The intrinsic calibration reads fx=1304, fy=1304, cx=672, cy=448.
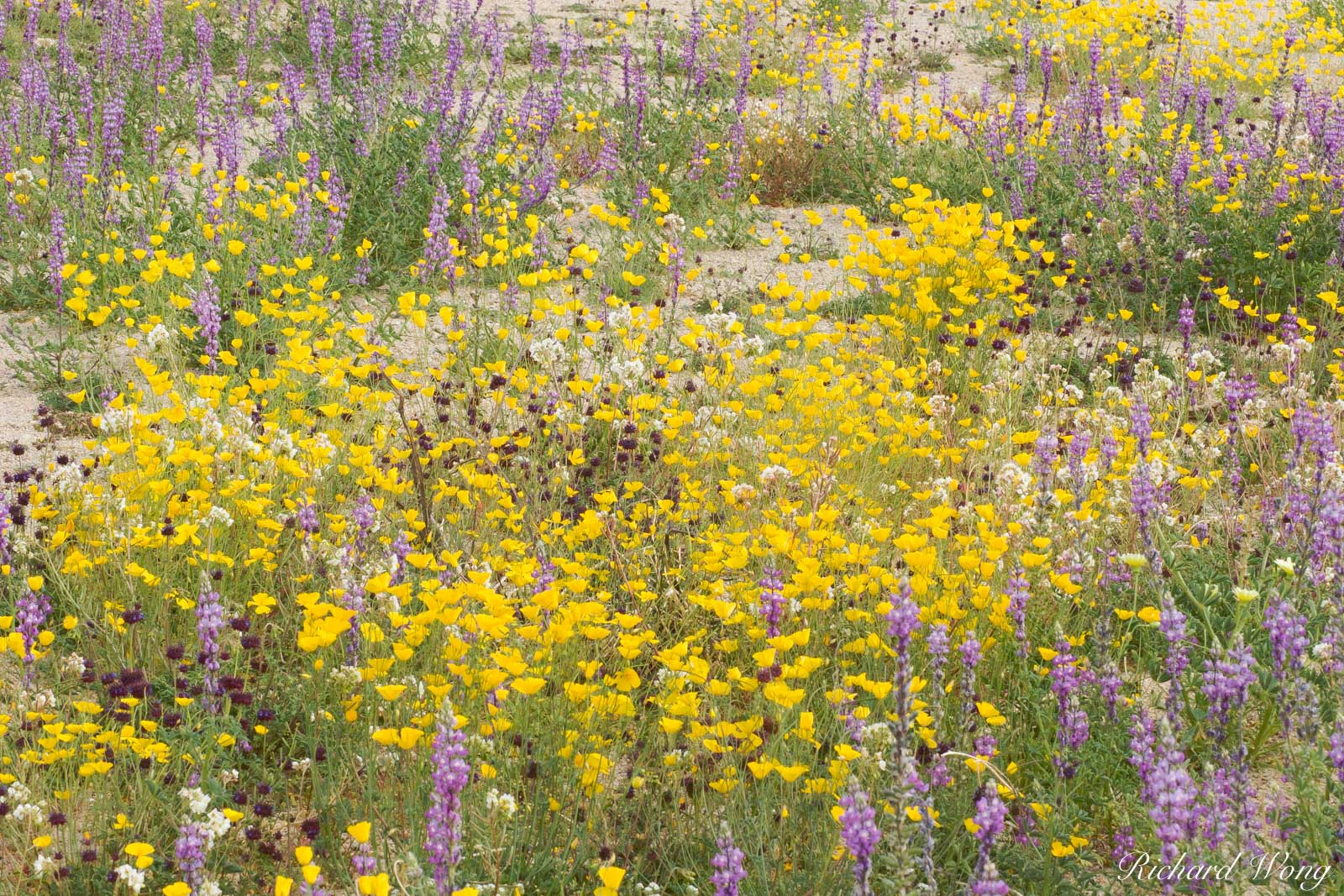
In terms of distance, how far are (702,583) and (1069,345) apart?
293 centimetres

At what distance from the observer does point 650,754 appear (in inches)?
125

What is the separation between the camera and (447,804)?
2072mm

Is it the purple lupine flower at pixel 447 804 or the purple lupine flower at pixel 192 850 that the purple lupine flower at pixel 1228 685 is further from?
the purple lupine flower at pixel 192 850

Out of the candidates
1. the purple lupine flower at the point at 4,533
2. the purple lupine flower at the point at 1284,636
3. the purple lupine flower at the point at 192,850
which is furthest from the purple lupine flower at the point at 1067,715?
the purple lupine flower at the point at 4,533

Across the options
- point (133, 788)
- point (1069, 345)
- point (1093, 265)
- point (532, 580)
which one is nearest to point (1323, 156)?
point (1093, 265)

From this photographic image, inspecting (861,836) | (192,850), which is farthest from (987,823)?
(192,850)

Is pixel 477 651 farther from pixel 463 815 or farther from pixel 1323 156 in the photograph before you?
pixel 1323 156

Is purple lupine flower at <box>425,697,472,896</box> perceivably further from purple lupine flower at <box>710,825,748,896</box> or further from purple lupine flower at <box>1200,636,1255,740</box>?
purple lupine flower at <box>1200,636,1255,740</box>

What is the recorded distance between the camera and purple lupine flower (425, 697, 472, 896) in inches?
79.9

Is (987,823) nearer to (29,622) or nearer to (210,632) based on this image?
(210,632)

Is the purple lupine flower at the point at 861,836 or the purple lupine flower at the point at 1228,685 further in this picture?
the purple lupine flower at the point at 1228,685

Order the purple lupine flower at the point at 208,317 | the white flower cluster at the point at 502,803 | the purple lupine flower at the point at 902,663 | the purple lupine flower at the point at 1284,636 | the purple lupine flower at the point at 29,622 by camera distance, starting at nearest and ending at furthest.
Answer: the purple lupine flower at the point at 902,663
the purple lupine flower at the point at 1284,636
the white flower cluster at the point at 502,803
the purple lupine flower at the point at 29,622
the purple lupine flower at the point at 208,317

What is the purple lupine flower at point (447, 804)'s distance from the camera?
203cm

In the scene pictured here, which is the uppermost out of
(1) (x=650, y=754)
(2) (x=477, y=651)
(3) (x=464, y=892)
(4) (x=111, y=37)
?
(4) (x=111, y=37)
